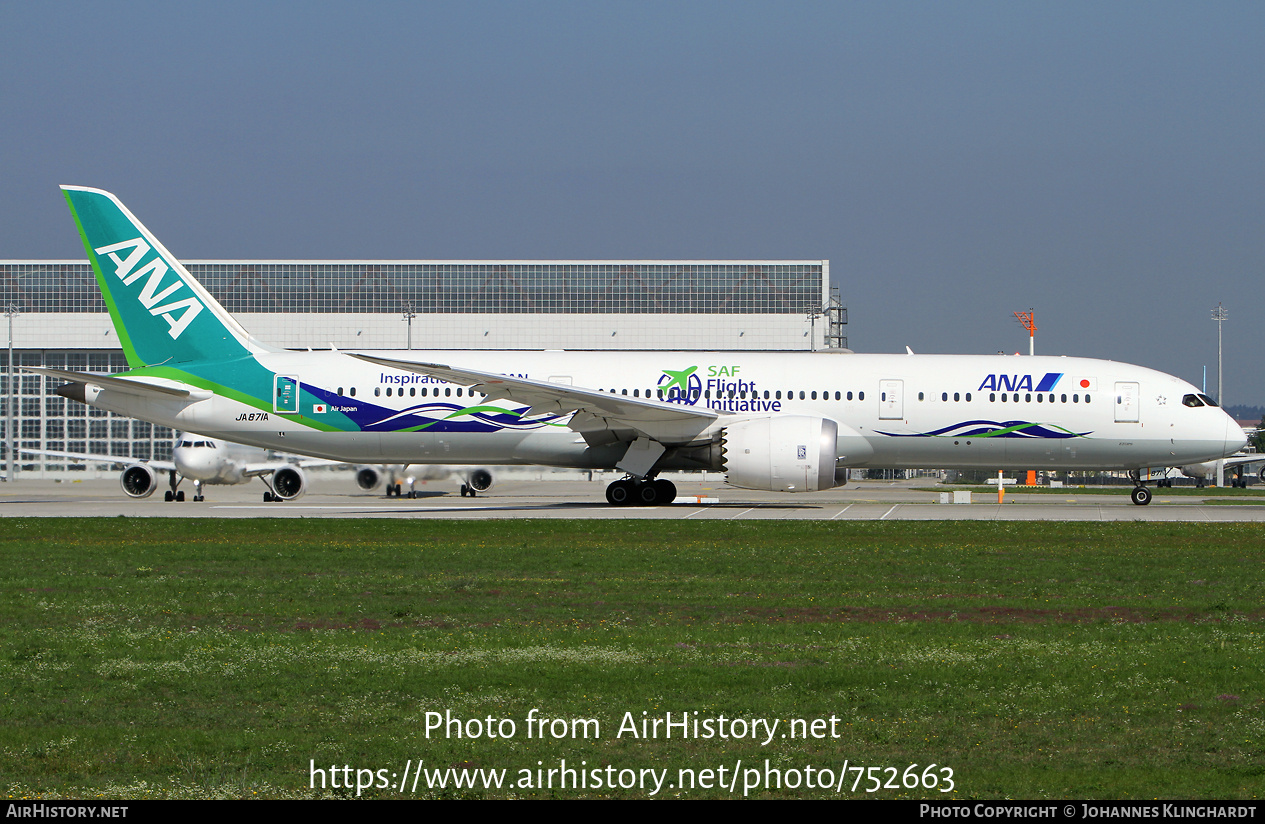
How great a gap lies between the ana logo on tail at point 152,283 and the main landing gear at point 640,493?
10.8m

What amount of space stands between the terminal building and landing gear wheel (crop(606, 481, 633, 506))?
130ft

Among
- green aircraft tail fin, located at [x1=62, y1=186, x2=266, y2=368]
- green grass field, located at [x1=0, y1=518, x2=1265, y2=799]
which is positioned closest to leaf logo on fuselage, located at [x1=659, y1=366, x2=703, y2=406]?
green aircraft tail fin, located at [x1=62, y1=186, x2=266, y2=368]

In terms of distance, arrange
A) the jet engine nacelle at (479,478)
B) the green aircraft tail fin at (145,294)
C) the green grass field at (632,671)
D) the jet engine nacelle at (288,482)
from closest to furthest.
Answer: the green grass field at (632,671), the green aircraft tail fin at (145,294), the jet engine nacelle at (288,482), the jet engine nacelle at (479,478)

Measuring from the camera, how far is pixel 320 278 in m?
67.9

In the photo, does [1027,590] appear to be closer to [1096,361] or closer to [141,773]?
[141,773]

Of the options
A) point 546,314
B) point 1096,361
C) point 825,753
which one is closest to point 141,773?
point 825,753

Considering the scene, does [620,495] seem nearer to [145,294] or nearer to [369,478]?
[369,478]

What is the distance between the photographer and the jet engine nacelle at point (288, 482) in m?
32.7

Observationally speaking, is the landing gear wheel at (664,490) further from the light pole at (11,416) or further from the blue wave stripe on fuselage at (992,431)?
the light pole at (11,416)

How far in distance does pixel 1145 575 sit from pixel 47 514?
21562 millimetres

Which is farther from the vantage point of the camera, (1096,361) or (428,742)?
(1096,361)

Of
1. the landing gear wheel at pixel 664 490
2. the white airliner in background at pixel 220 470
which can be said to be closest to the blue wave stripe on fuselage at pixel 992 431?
the landing gear wheel at pixel 664 490

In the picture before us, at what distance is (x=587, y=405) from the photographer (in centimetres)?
2547

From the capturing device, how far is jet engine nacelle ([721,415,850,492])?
2466 centimetres
